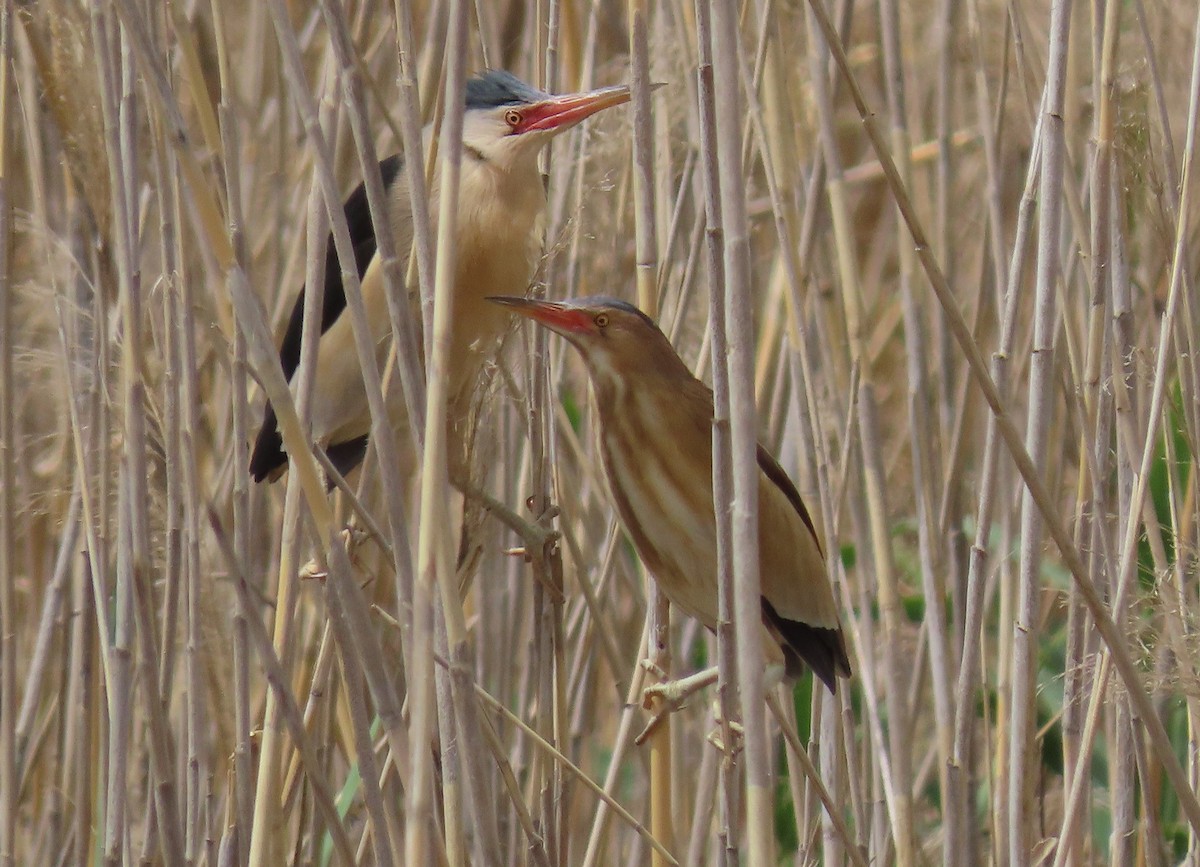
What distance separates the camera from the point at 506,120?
198 cm

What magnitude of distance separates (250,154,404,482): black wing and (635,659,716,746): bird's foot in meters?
0.73

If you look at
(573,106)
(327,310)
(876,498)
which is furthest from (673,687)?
(327,310)

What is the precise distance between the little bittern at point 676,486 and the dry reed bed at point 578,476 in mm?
62

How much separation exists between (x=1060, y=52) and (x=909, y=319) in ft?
1.67

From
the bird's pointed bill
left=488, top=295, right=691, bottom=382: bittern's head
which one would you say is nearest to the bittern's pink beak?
left=488, top=295, right=691, bottom=382: bittern's head

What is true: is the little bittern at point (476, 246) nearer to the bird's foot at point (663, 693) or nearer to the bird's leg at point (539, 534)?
the bird's leg at point (539, 534)

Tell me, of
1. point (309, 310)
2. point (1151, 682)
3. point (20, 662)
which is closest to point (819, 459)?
point (1151, 682)

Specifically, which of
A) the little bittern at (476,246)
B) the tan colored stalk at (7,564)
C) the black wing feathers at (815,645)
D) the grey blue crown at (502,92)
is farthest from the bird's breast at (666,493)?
the tan colored stalk at (7,564)

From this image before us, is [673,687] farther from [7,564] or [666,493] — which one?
[7,564]

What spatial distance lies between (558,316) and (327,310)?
0.80 m

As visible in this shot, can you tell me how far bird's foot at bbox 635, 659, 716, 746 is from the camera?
57.8 inches

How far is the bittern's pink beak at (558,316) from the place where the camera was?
4.93ft

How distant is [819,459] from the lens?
145cm

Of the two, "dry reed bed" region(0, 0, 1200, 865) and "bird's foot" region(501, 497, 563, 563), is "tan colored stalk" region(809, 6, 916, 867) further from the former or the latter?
"bird's foot" region(501, 497, 563, 563)
